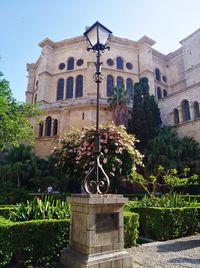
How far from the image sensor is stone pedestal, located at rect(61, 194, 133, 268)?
13.5 feet

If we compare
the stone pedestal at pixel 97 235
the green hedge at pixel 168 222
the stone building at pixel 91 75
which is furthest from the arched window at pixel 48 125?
the stone pedestal at pixel 97 235

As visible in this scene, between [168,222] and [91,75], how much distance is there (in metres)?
28.5

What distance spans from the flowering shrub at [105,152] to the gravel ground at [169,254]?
17.4ft

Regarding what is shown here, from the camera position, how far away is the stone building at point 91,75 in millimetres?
28156

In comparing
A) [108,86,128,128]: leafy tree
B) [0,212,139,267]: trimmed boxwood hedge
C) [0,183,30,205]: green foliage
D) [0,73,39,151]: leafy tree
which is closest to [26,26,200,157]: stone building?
[108,86,128,128]: leafy tree

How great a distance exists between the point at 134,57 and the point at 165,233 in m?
34.3

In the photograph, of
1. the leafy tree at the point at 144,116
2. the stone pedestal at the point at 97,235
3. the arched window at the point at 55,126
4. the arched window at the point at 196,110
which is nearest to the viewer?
the stone pedestal at the point at 97,235

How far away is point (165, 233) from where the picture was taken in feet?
24.6

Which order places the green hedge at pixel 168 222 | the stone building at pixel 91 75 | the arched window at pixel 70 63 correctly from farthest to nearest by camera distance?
the arched window at pixel 70 63 → the stone building at pixel 91 75 → the green hedge at pixel 168 222

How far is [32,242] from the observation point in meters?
4.89

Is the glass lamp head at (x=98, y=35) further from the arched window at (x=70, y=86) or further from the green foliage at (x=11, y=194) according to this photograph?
the arched window at (x=70, y=86)

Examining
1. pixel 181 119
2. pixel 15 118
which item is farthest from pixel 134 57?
pixel 15 118

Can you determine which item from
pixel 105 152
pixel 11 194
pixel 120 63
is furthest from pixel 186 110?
pixel 11 194

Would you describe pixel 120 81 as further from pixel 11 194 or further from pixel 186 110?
pixel 11 194
